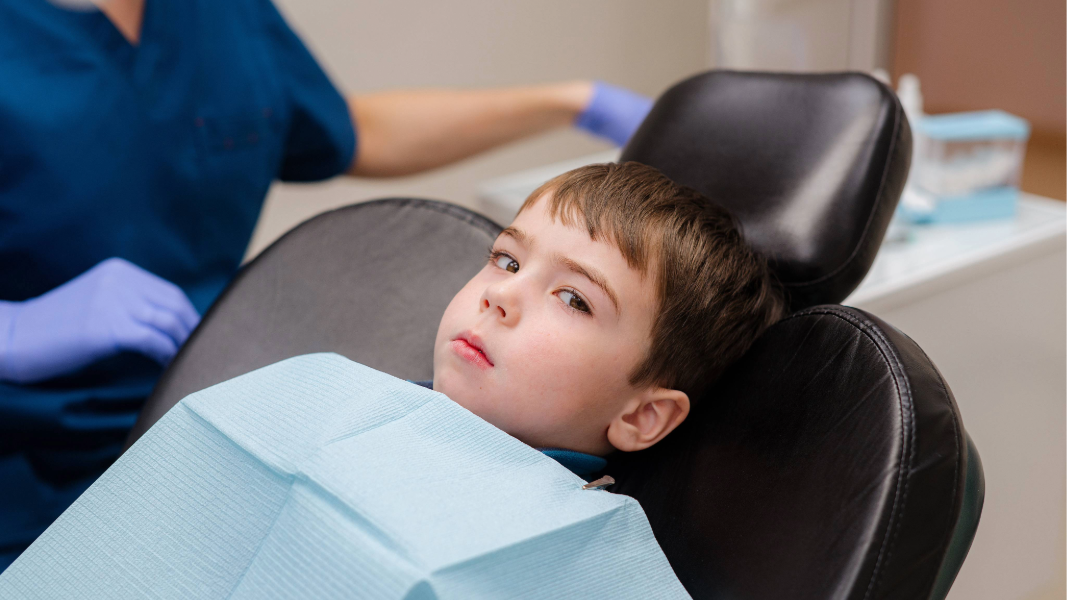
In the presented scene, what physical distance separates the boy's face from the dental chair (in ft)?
0.29

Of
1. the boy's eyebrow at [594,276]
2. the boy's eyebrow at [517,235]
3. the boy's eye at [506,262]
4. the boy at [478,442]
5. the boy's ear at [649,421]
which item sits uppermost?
the boy's eyebrow at [517,235]

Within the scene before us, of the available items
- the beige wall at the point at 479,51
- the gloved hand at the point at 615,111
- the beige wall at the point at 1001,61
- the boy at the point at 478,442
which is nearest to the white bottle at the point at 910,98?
the gloved hand at the point at 615,111

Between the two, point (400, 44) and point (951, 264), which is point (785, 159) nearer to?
point (951, 264)

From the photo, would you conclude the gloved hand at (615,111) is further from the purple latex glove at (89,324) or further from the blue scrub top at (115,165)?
the purple latex glove at (89,324)

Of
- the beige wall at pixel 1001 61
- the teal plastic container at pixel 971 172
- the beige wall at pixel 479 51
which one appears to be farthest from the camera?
the beige wall at pixel 479 51

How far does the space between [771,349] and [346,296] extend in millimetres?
429

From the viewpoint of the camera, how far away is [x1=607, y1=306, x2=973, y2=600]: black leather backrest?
0.56 m

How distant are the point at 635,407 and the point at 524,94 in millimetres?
730

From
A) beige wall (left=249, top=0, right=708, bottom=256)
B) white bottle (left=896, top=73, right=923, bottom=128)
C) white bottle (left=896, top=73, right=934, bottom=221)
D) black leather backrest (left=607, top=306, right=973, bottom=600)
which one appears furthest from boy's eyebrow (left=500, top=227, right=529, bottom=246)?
beige wall (left=249, top=0, right=708, bottom=256)

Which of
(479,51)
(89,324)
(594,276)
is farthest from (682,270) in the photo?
(479,51)

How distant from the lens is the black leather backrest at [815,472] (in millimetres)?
557

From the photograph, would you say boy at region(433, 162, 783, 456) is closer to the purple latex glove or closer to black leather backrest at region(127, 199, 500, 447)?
black leather backrest at region(127, 199, 500, 447)

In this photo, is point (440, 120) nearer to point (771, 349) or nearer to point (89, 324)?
point (89, 324)

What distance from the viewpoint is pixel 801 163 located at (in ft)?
2.61
